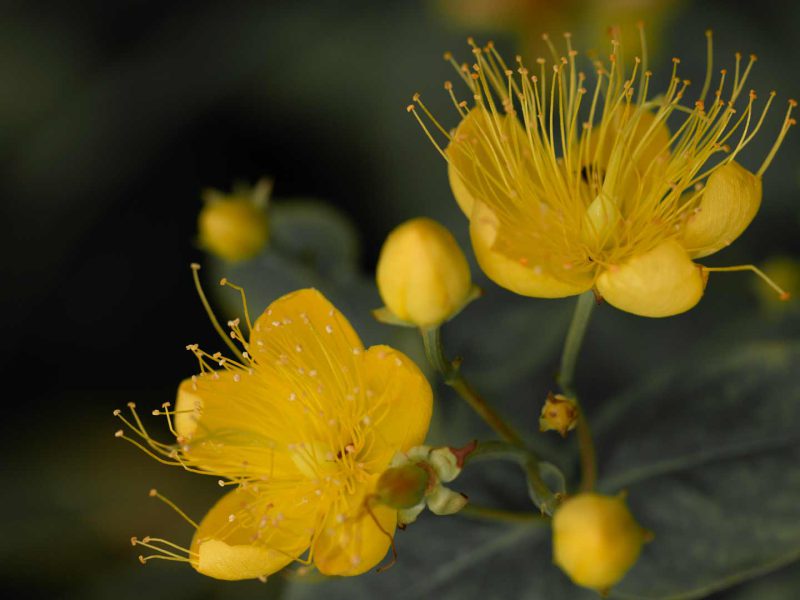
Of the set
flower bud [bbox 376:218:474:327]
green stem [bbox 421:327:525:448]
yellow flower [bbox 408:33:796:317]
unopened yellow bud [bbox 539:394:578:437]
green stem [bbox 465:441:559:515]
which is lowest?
green stem [bbox 465:441:559:515]

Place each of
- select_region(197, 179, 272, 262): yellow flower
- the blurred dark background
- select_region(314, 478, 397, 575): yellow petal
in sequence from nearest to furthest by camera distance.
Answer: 1. select_region(314, 478, 397, 575): yellow petal
2. select_region(197, 179, 272, 262): yellow flower
3. the blurred dark background

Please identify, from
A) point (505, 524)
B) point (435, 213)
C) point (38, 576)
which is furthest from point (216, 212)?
point (38, 576)

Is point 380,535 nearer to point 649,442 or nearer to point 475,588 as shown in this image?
point 475,588

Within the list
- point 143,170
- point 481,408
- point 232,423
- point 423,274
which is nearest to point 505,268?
point 423,274

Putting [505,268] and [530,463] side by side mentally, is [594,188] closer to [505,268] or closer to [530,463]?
[505,268]

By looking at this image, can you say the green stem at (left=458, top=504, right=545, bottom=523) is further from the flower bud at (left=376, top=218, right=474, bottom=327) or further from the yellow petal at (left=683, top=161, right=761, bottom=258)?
the yellow petal at (left=683, top=161, right=761, bottom=258)

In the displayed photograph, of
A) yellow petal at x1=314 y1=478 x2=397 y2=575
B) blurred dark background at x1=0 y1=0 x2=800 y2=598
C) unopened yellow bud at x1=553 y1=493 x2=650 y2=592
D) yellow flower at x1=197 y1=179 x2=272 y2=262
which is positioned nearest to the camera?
unopened yellow bud at x1=553 y1=493 x2=650 y2=592

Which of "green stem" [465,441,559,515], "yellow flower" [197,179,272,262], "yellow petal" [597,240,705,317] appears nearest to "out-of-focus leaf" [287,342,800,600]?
"green stem" [465,441,559,515]
